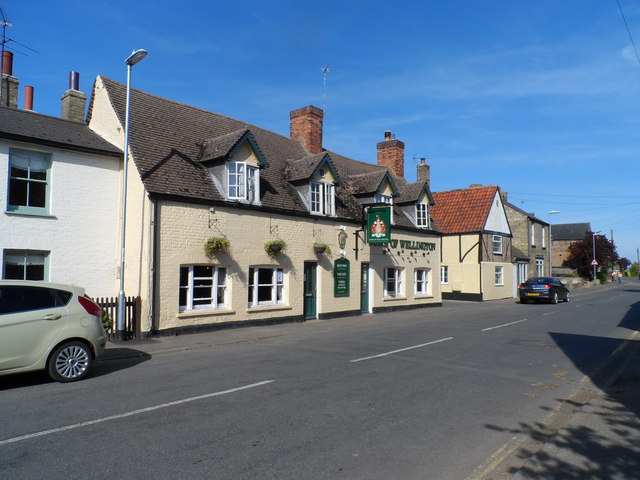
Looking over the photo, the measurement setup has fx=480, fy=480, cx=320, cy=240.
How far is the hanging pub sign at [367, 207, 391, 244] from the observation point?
68.6 ft

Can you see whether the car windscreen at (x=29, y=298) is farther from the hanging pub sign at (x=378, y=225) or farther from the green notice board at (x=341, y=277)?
the hanging pub sign at (x=378, y=225)

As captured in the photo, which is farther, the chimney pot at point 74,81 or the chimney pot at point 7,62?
the chimney pot at point 74,81

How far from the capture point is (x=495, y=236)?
3412 cm

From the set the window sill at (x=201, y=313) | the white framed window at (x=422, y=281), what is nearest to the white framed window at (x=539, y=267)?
the white framed window at (x=422, y=281)

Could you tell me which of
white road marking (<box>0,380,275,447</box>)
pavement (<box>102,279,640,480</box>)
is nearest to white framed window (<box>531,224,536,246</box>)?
pavement (<box>102,279,640,480</box>)

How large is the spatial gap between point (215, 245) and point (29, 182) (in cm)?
549

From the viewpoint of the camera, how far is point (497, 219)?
34.6 metres

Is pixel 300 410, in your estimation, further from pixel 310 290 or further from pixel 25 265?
pixel 310 290

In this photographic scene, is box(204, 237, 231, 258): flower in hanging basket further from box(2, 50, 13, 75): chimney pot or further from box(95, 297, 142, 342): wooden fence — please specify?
box(2, 50, 13, 75): chimney pot

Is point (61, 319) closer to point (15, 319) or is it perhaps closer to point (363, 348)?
point (15, 319)

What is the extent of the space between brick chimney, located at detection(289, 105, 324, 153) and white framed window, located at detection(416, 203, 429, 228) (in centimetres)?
634

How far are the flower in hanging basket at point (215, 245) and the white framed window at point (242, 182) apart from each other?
1751 mm

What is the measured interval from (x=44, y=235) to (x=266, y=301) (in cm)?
747

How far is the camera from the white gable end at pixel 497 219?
1314 inches
